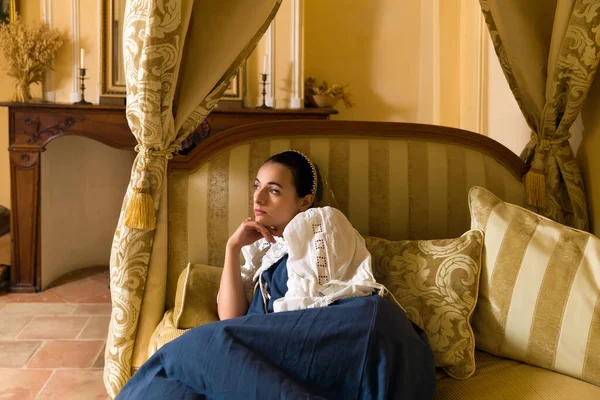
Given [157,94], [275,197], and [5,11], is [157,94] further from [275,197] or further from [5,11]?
[5,11]

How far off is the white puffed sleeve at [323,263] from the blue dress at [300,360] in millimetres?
103

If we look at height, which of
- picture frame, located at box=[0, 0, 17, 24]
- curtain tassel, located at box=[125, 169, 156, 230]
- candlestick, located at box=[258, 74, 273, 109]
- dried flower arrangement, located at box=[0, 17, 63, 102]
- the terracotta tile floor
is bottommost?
the terracotta tile floor

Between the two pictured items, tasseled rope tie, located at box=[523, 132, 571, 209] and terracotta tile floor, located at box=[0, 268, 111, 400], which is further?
terracotta tile floor, located at box=[0, 268, 111, 400]

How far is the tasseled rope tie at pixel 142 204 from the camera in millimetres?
1711

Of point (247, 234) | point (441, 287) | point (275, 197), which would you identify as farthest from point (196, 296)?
point (441, 287)

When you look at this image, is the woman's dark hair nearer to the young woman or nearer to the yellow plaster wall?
the young woman

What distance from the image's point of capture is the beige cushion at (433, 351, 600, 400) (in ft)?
4.46

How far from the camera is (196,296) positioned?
1.71 metres

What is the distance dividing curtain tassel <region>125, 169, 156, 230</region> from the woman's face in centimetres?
33

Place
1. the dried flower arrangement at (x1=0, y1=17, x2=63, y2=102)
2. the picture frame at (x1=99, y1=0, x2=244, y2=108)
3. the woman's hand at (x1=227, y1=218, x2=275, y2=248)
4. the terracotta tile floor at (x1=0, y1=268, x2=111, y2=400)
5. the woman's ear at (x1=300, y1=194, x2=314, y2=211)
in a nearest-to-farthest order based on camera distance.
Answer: the woman's hand at (x1=227, y1=218, x2=275, y2=248), the woman's ear at (x1=300, y1=194, x2=314, y2=211), the terracotta tile floor at (x1=0, y1=268, x2=111, y2=400), the dried flower arrangement at (x1=0, y1=17, x2=63, y2=102), the picture frame at (x1=99, y1=0, x2=244, y2=108)

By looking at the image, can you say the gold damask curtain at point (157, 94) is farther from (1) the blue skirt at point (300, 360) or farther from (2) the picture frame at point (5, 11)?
(2) the picture frame at point (5, 11)

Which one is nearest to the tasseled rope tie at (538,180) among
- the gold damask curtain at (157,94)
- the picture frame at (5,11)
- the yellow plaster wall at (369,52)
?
the gold damask curtain at (157,94)

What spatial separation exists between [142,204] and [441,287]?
91cm

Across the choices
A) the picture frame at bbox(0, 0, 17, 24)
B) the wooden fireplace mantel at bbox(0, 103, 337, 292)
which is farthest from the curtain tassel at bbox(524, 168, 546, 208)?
the picture frame at bbox(0, 0, 17, 24)
